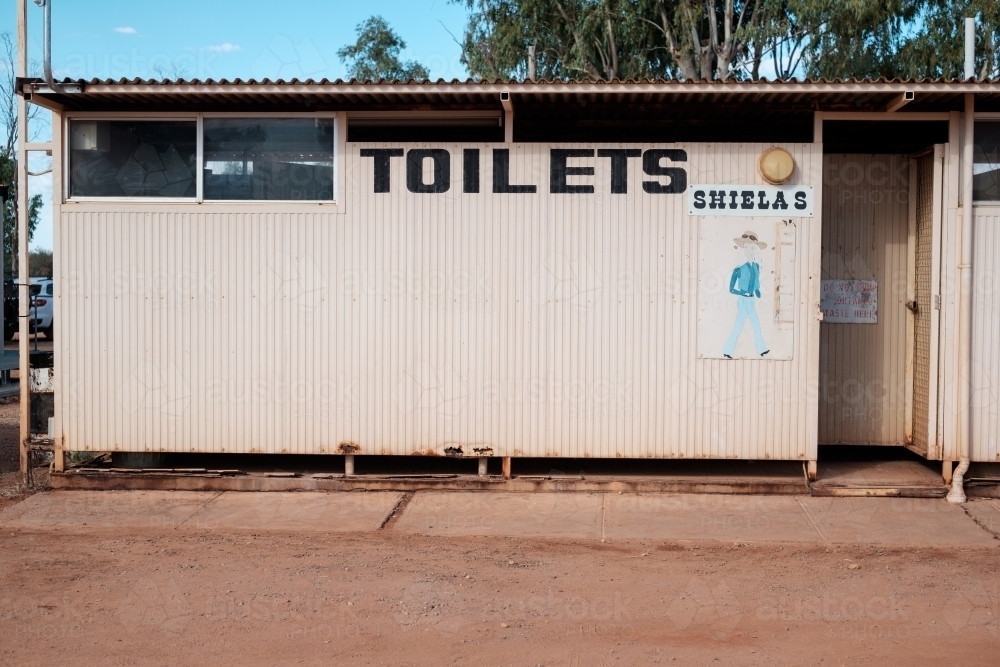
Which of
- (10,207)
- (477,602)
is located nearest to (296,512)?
(477,602)

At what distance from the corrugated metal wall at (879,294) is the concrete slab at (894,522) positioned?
1108 mm

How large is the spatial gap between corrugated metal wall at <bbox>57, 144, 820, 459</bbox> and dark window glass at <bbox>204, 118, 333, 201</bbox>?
205 mm

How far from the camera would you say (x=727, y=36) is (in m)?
25.9

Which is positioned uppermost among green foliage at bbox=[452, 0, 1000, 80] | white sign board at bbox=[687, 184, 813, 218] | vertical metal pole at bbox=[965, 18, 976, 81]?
green foliage at bbox=[452, 0, 1000, 80]

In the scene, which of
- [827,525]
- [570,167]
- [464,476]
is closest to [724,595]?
[827,525]

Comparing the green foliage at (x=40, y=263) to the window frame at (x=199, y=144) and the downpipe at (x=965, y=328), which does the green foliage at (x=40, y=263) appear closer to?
the window frame at (x=199, y=144)

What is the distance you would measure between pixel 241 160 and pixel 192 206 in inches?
22.5

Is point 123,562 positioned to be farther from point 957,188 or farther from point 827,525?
point 957,188

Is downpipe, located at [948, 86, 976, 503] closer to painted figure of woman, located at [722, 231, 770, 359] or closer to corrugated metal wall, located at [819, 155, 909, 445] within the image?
corrugated metal wall, located at [819, 155, 909, 445]

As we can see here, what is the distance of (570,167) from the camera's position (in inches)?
334

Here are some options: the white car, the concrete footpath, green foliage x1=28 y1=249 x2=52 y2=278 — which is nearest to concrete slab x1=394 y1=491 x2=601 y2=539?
the concrete footpath

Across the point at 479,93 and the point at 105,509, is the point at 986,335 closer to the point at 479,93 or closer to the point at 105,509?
the point at 479,93

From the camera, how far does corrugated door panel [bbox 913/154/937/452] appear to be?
870 cm

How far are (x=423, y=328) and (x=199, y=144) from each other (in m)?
2.46
